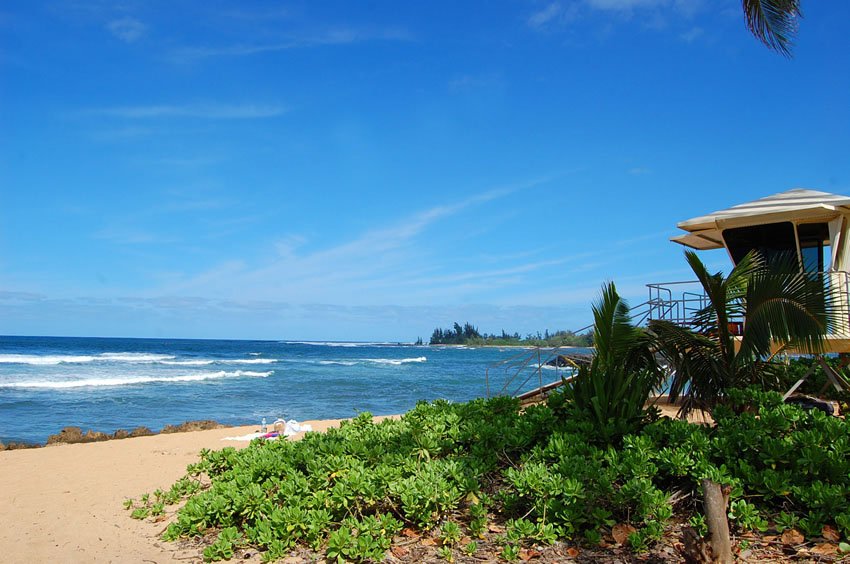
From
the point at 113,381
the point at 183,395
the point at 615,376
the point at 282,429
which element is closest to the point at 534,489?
the point at 615,376

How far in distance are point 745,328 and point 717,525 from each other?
3720 mm

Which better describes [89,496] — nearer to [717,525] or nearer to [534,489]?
[534,489]

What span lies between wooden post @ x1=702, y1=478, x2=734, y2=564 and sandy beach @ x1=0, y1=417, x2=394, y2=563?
382 centimetres

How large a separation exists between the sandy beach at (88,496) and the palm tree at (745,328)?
5380 millimetres

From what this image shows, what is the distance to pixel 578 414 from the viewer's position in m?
5.86

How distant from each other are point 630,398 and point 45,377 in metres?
34.0

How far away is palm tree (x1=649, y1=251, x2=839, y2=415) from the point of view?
247 inches

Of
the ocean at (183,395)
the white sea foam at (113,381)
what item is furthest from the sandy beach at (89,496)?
the white sea foam at (113,381)

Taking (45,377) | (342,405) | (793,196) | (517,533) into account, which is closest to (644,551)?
(517,533)

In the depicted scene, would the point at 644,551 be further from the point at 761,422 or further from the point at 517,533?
the point at 761,422

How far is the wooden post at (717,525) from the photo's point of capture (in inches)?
136

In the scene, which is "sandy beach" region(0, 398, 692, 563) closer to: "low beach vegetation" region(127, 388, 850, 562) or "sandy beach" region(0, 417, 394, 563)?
"sandy beach" region(0, 417, 394, 563)

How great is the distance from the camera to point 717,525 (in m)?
3.46

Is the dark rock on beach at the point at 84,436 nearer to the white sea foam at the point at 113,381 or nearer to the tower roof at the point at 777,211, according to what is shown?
the tower roof at the point at 777,211
